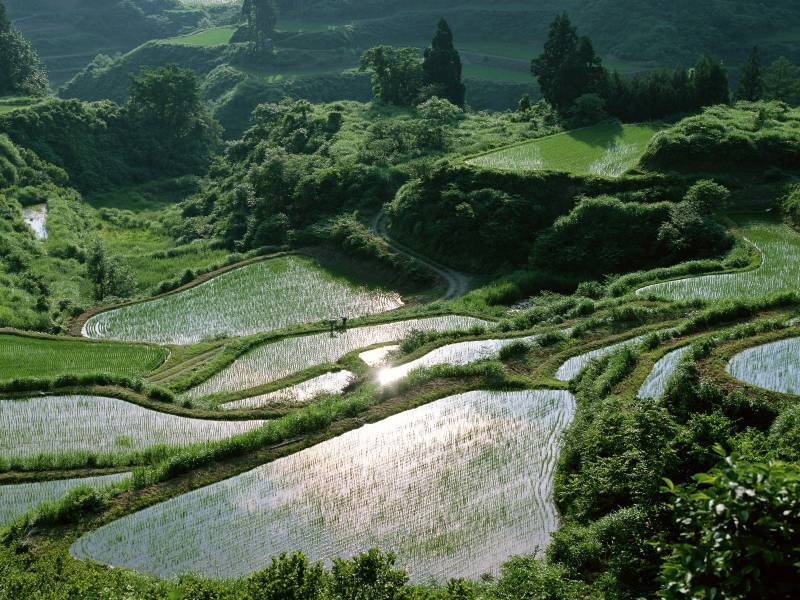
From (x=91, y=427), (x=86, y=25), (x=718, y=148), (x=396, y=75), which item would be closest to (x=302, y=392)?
(x=91, y=427)

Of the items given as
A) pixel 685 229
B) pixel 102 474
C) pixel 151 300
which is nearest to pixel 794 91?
pixel 685 229

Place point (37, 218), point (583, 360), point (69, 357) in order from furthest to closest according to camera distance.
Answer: point (37, 218), point (69, 357), point (583, 360)

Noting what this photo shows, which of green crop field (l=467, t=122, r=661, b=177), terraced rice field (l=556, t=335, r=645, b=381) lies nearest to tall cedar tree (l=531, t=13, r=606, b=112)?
green crop field (l=467, t=122, r=661, b=177)

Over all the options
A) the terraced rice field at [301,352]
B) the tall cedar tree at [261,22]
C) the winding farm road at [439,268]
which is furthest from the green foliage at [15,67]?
the terraced rice field at [301,352]

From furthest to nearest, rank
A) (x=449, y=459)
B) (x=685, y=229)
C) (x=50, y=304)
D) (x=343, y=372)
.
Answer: (x=50, y=304)
(x=685, y=229)
(x=343, y=372)
(x=449, y=459)

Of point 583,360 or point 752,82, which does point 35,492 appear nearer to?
point 583,360

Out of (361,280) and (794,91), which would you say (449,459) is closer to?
(361,280)

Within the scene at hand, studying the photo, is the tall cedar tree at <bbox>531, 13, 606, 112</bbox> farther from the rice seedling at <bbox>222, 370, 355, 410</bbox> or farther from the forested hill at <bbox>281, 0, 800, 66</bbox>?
the forested hill at <bbox>281, 0, 800, 66</bbox>
